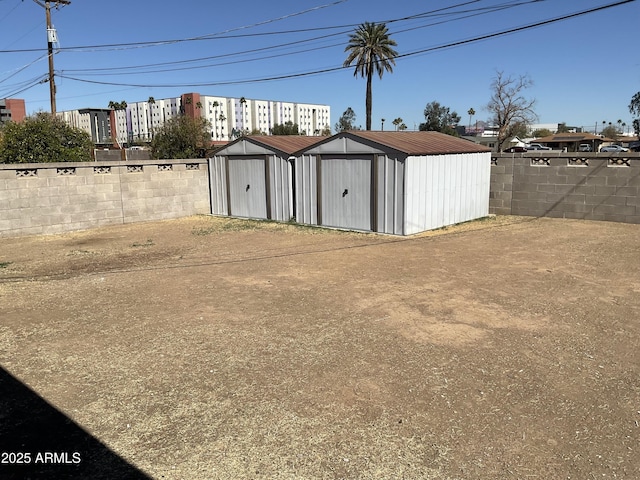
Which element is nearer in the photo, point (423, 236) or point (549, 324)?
point (549, 324)

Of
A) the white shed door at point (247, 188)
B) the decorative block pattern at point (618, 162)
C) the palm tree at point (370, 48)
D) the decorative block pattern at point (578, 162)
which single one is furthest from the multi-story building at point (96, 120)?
the decorative block pattern at point (618, 162)

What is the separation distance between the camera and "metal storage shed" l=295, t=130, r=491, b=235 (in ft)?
42.6

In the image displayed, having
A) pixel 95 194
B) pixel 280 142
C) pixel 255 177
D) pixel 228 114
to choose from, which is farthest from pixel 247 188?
pixel 228 114

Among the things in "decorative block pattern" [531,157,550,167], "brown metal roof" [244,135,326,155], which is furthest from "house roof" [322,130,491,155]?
"brown metal roof" [244,135,326,155]

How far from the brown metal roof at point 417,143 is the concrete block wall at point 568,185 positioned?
53.2 inches

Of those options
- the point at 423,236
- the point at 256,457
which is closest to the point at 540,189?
the point at 423,236

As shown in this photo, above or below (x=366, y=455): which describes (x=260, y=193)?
above

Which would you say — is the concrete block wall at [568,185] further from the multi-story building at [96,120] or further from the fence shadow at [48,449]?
the multi-story building at [96,120]

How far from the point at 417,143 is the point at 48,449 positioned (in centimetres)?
1250

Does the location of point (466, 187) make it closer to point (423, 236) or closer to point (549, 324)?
point (423, 236)

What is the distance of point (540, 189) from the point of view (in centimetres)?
1532

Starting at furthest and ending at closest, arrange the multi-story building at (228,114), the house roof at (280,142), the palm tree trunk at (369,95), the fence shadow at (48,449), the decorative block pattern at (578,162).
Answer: the multi-story building at (228,114), the palm tree trunk at (369,95), the house roof at (280,142), the decorative block pattern at (578,162), the fence shadow at (48,449)

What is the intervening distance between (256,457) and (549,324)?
4261mm

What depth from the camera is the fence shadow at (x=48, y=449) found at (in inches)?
132
